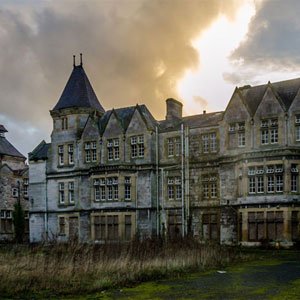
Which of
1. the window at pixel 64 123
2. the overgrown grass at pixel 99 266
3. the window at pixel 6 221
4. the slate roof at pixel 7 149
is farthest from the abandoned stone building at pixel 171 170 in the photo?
the slate roof at pixel 7 149

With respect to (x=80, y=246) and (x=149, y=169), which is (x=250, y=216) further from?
(x=80, y=246)

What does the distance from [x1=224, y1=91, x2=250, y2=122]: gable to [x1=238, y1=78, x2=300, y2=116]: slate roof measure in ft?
1.46

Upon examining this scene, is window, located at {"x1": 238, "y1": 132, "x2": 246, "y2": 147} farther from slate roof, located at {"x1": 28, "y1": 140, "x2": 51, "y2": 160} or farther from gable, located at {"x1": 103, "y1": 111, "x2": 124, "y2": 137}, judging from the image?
slate roof, located at {"x1": 28, "y1": 140, "x2": 51, "y2": 160}

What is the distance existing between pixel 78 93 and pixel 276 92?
1884 centimetres

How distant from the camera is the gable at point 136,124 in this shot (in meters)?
41.5

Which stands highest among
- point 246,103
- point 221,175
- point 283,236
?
point 246,103

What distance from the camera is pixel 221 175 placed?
3716 cm

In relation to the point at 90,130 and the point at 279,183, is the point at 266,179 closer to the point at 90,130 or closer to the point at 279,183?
the point at 279,183

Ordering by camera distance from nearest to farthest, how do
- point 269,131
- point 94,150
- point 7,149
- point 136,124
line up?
point 269,131
point 136,124
point 94,150
point 7,149

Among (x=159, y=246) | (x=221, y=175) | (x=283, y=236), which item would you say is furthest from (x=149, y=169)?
(x=159, y=246)

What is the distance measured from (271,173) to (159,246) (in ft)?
41.3

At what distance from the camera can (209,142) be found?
128 feet

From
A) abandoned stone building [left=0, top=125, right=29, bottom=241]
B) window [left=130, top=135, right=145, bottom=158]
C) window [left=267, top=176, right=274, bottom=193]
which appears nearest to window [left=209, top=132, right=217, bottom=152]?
window [left=130, top=135, right=145, bottom=158]

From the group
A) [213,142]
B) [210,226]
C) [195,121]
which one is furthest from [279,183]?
[195,121]
